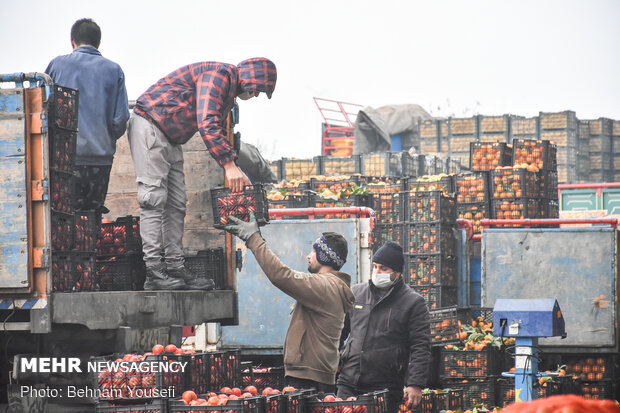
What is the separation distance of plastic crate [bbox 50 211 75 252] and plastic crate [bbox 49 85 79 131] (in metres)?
0.59

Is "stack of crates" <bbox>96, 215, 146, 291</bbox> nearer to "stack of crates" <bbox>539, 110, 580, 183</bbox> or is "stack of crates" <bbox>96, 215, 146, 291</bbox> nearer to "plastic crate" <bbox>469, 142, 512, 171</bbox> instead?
"plastic crate" <bbox>469, 142, 512, 171</bbox>

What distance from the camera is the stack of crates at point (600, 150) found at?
23.2 metres

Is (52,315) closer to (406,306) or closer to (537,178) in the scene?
(406,306)

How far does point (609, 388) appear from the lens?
1135 centimetres

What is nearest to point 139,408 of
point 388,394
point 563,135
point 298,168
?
point 388,394

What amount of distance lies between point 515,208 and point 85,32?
9023 mm

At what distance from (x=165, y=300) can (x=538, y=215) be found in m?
9.34

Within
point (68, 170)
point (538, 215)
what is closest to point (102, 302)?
point (68, 170)

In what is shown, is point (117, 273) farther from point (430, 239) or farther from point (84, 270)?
point (430, 239)

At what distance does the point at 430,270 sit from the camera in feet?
41.3

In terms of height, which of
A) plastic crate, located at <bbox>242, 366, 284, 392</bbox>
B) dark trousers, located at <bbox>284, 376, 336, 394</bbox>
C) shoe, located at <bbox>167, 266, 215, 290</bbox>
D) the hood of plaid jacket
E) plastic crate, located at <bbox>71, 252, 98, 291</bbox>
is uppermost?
the hood of plaid jacket

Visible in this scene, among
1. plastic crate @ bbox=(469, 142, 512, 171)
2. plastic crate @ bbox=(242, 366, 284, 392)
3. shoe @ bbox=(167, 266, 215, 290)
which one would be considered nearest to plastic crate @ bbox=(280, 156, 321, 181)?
plastic crate @ bbox=(469, 142, 512, 171)

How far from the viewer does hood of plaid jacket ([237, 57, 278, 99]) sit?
22.9ft

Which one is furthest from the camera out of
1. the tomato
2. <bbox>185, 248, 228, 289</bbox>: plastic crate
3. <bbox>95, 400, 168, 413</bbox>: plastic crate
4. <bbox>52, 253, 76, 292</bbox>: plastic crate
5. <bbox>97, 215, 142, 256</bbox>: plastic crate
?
<bbox>185, 248, 228, 289</bbox>: plastic crate
